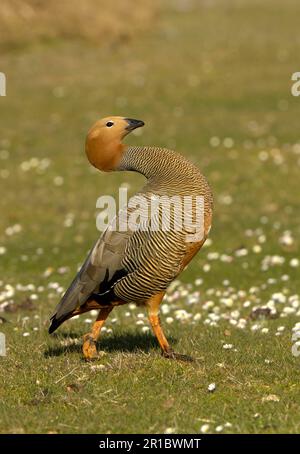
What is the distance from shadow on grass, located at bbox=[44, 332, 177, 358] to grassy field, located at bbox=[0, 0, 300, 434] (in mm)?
39

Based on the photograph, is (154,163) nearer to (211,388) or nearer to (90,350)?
(90,350)

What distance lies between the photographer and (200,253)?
55.2 ft

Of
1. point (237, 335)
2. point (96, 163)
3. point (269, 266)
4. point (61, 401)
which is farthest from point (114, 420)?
point (269, 266)

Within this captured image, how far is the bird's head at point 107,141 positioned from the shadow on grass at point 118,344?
2011 millimetres

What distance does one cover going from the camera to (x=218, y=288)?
48.9 ft

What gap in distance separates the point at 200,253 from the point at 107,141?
7765mm

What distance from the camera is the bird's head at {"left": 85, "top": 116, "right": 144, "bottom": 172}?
30.3 feet

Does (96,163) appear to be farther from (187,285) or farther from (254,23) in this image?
(254,23)

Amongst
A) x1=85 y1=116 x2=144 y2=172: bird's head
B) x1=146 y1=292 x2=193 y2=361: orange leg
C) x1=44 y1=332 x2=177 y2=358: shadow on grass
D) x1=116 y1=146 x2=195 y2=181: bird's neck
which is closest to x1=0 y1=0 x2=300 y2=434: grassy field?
x1=44 y1=332 x2=177 y2=358: shadow on grass

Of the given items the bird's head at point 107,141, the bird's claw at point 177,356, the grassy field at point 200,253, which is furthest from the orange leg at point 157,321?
the bird's head at point 107,141

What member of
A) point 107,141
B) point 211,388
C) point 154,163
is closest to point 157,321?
point 211,388

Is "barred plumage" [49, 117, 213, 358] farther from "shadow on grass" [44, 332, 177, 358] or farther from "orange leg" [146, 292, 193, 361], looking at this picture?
"shadow on grass" [44, 332, 177, 358]

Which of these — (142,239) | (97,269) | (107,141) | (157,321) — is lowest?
(157,321)

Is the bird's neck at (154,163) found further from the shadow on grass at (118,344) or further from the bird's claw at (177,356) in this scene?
the shadow on grass at (118,344)
